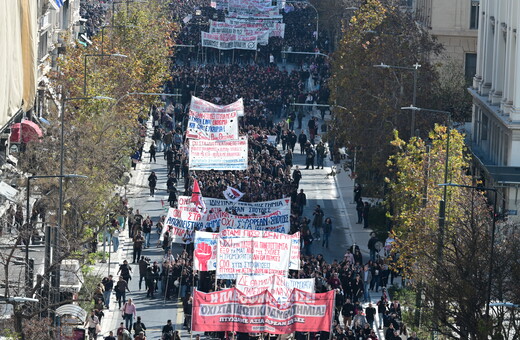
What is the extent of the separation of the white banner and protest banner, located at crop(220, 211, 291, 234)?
16513 mm

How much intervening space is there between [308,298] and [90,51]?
40284 millimetres

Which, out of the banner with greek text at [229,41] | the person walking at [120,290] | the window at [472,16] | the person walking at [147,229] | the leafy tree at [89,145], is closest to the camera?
the leafy tree at [89,145]

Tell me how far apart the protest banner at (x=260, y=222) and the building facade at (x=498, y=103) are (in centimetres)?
842

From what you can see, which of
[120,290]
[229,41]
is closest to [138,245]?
[120,290]

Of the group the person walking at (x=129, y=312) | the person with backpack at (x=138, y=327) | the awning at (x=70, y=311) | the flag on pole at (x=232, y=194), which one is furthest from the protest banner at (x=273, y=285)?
the flag on pole at (x=232, y=194)

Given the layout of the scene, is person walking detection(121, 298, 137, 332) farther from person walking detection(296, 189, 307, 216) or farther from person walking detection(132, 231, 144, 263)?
person walking detection(296, 189, 307, 216)

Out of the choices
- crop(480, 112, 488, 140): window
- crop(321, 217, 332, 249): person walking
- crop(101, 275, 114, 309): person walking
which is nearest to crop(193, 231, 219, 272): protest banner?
crop(101, 275, 114, 309): person walking

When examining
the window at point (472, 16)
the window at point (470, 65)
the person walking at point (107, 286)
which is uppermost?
the window at point (472, 16)

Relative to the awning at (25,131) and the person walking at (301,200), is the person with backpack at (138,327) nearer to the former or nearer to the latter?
the person walking at (301,200)

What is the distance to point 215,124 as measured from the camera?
254 ft

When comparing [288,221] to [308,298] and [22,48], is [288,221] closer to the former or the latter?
[308,298]

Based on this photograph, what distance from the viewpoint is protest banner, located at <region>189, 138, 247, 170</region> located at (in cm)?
7094

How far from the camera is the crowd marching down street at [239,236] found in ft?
157

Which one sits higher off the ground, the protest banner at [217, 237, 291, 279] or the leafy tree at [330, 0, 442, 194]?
the leafy tree at [330, 0, 442, 194]
